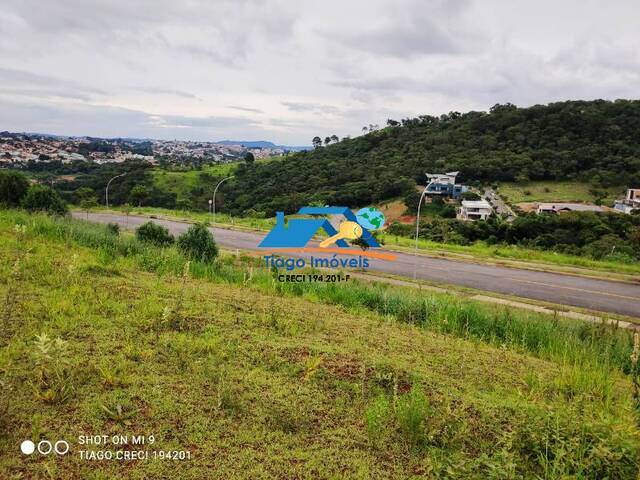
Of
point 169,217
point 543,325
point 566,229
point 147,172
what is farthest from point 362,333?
point 147,172

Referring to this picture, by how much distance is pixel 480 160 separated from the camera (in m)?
52.1

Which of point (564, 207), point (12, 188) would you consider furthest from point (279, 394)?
point (564, 207)

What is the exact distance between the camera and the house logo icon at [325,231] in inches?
804

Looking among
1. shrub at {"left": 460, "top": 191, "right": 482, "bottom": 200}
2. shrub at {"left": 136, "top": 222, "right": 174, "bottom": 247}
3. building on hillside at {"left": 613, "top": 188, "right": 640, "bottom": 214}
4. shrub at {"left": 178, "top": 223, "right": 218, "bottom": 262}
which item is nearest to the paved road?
shrub at {"left": 178, "top": 223, "right": 218, "bottom": 262}

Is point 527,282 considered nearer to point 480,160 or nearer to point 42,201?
point 42,201

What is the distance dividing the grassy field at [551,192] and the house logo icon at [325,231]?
1071 inches

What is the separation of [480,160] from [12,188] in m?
49.1

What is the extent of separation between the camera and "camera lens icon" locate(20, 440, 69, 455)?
7.72ft

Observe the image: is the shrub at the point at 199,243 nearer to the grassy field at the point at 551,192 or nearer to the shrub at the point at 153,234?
the shrub at the point at 153,234

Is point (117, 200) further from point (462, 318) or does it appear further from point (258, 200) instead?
point (462, 318)

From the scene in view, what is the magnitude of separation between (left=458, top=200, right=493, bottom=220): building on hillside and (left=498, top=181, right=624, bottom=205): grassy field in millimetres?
6144

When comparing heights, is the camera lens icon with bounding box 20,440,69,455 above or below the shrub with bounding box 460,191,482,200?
below

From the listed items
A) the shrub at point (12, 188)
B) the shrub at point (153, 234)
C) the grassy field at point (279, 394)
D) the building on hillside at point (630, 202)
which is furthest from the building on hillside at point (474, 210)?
the grassy field at point (279, 394)

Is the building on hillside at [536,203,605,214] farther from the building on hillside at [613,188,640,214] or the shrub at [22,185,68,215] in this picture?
the shrub at [22,185,68,215]
